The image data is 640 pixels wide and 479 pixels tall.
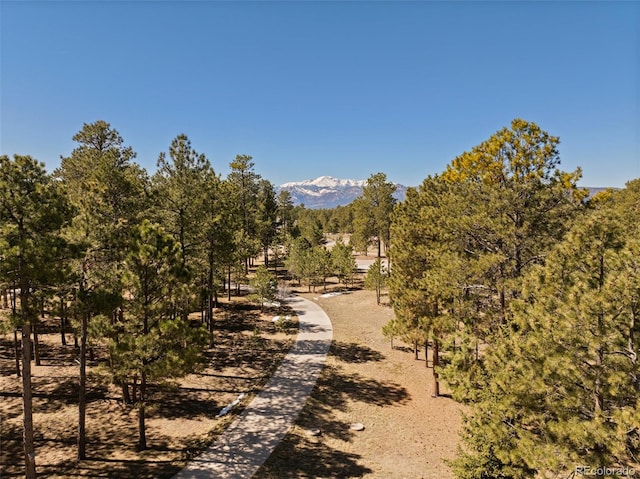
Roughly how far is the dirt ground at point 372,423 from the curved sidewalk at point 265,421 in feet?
1.69

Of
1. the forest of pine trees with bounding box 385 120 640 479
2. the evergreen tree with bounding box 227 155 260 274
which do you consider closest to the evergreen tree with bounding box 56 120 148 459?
the forest of pine trees with bounding box 385 120 640 479

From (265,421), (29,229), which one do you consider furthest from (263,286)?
(29,229)

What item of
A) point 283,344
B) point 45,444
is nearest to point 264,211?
point 283,344

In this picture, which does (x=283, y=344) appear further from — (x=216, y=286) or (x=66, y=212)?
(x=66, y=212)

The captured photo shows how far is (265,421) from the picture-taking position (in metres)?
14.9

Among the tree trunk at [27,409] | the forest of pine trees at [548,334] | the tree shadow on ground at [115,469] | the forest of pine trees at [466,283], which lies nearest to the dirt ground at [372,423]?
the forest of pine trees at [466,283]

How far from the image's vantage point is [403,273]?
58.8 ft

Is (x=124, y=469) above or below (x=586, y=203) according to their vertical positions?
below

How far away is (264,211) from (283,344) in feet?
87.1

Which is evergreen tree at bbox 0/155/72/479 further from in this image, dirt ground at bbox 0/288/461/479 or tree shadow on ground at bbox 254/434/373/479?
tree shadow on ground at bbox 254/434/373/479
